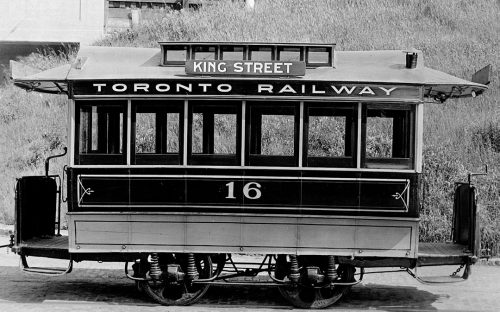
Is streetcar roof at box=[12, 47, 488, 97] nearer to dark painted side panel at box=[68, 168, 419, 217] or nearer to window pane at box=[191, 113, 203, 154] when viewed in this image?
window pane at box=[191, 113, 203, 154]

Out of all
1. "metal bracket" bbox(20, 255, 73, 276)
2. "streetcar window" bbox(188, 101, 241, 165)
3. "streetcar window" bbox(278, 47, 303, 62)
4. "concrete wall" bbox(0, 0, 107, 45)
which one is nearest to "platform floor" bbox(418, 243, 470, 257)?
"streetcar window" bbox(188, 101, 241, 165)

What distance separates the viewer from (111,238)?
33.2 feet

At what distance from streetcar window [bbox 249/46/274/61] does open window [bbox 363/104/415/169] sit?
134 centimetres

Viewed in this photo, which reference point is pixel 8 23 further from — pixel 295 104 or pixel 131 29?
pixel 295 104

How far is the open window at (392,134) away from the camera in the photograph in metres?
9.93

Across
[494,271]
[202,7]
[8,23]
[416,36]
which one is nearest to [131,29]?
[202,7]

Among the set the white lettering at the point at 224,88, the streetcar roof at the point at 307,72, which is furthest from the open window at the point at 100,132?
the white lettering at the point at 224,88

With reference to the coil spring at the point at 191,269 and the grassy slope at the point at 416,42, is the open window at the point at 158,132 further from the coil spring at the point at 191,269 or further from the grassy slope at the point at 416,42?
the grassy slope at the point at 416,42

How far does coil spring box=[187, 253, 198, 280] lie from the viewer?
33.0ft

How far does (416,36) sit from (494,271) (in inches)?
447

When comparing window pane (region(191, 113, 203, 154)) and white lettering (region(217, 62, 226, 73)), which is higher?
white lettering (region(217, 62, 226, 73))

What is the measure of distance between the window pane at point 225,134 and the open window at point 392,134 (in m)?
1.58

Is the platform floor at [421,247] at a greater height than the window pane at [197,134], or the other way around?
the window pane at [197,134]

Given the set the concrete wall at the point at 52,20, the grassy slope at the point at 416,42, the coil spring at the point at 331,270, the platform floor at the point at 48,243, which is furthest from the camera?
the concrete wall at the point at 52,20
